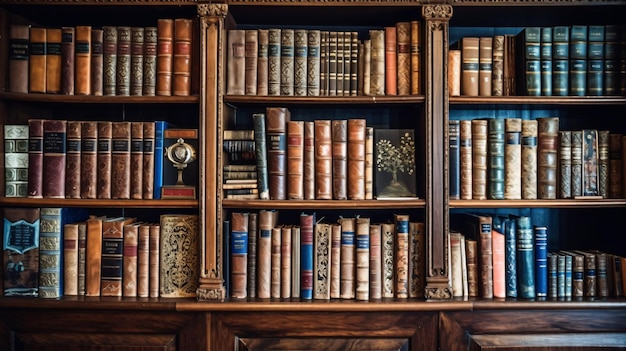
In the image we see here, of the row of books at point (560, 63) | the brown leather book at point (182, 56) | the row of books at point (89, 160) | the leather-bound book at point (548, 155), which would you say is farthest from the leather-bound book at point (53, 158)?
the leather-bound book at point (548, 155)

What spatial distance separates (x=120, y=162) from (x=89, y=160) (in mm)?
121

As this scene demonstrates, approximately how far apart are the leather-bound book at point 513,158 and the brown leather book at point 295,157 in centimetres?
80

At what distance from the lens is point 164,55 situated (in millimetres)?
1939

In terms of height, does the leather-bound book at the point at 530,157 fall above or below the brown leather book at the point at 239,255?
above

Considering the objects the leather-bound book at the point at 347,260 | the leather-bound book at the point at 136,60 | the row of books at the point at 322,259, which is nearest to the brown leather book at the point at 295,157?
the row of books at the point at 322,259

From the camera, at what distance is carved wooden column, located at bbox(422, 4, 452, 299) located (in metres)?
1.89

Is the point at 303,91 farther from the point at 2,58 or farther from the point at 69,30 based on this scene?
the point at 2,58

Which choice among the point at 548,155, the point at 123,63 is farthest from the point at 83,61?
the point at 548,155

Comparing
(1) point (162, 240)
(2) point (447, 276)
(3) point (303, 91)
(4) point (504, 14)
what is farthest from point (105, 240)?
(4) point (504, 14)

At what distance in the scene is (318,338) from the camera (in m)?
1.89

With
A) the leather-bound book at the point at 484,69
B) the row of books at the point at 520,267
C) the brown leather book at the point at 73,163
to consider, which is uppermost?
the leather-bound book at the point at 484,69

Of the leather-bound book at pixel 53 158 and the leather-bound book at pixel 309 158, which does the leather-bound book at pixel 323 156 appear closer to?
the leather-bound book at pixel 309 158

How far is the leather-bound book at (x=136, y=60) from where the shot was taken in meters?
1.95

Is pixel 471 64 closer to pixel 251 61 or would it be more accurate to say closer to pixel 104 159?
pixel 251 61
